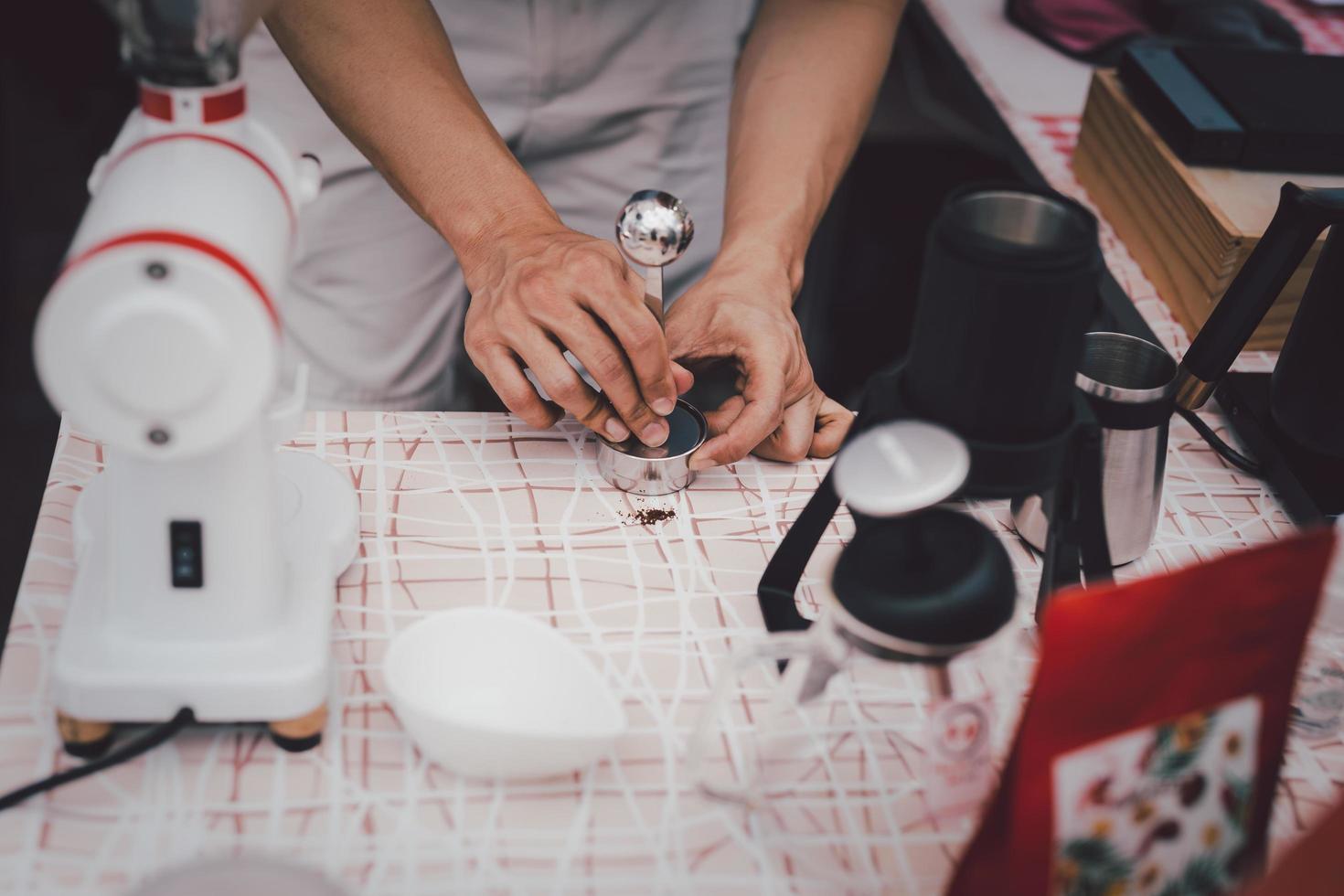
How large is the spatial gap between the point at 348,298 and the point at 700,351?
2.12ft

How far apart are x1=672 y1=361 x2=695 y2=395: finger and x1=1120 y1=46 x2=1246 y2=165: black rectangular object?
67 centimetres

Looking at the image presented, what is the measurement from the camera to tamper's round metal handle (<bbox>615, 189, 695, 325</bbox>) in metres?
0.84

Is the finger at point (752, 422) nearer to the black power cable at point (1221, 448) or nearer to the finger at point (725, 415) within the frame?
the finger at point (725, 415)

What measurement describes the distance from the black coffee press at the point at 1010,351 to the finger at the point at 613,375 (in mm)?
248

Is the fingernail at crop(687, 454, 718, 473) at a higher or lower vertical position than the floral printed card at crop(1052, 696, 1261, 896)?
lower

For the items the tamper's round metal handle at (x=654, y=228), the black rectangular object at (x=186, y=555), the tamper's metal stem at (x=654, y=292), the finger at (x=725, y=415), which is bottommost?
the finger at (x=725, y=415)

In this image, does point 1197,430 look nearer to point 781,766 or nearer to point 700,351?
point 700,351

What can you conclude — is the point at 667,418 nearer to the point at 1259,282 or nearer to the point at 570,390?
the point at 570,390

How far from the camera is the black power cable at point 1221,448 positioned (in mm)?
1021

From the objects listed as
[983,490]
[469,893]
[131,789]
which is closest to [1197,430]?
[983,490]

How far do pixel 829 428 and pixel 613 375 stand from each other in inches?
8.7

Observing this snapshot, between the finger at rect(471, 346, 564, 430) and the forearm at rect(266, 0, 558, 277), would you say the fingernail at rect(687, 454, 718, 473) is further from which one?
the forearm at rect(266, 0, 558, 277)

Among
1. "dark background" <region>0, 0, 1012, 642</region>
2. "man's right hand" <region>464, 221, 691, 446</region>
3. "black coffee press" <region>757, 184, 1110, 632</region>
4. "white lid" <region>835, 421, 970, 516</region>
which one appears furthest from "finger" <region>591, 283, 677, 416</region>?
"dark background" <region>0, 0, 1012, 642</region>

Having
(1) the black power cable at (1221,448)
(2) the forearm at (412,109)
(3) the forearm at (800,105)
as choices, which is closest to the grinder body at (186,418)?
(2) the forearm at (412,109)
